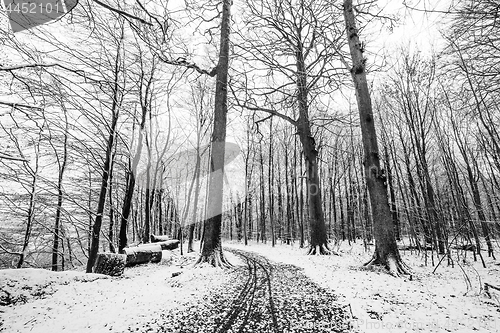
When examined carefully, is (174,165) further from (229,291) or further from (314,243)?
(229,291)

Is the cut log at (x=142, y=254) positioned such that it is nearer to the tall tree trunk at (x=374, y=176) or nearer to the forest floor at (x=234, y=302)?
the forest floor at (x=234, y=302)

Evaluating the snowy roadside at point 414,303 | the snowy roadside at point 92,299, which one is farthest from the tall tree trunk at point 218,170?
the snowy roadside at point 414,303

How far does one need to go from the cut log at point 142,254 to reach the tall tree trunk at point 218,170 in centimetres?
371

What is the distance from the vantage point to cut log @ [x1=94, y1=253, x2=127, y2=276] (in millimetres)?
6305

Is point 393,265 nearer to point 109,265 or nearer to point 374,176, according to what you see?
point 374,176

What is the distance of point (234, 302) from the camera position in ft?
13.0

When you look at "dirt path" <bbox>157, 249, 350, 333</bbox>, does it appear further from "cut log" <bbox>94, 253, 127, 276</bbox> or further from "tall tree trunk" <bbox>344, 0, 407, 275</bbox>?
"cut log" <bbox>94, 253, 127, 276</bbox>

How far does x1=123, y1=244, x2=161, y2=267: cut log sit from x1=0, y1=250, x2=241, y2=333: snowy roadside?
3.94 metres

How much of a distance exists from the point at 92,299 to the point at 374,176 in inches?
288

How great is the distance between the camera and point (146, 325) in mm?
3074

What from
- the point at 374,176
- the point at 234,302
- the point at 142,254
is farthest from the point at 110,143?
the point at 142,254

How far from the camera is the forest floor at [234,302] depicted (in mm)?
2959

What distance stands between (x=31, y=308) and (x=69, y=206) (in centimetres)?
189

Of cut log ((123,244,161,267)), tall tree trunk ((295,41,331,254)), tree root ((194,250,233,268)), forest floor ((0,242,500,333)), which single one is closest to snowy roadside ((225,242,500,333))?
forest floor ((0,242,500,333))
